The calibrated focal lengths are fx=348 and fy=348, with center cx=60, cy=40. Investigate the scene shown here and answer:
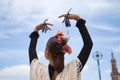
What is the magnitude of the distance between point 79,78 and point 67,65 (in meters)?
0.23

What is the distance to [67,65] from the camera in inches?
168

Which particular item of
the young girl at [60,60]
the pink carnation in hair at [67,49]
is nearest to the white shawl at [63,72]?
the young girl at [60,60]

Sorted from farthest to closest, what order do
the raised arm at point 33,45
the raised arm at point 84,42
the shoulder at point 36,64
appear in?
1. the raised arm at point 33,45
2. the shoulder at point 36,64
3. the raised arm at point 84,42

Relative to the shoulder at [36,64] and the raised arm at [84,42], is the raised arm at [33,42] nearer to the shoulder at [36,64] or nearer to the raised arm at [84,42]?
the shoulder at [36,64]

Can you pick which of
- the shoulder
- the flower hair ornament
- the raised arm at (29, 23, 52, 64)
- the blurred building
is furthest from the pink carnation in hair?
the blurred building

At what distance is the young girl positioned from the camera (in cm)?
420

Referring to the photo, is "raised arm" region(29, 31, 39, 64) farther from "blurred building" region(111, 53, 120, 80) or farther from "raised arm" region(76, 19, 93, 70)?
"blurred building" region(111, 53, 120, 80)

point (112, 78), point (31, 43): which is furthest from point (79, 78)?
point (112, 78)

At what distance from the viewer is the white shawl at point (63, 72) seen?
13.7ft

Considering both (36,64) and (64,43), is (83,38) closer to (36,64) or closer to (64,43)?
(64,43)

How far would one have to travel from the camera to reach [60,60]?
430 cm

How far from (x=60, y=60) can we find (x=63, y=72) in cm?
18

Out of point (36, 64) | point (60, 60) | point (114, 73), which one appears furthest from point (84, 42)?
point (114, 73)

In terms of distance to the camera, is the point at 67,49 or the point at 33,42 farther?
the point at 33,42
